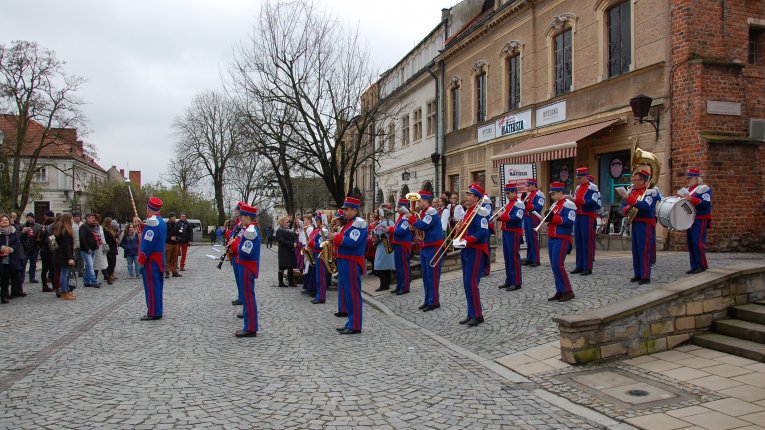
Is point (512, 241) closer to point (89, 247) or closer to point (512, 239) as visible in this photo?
point (512, 239)

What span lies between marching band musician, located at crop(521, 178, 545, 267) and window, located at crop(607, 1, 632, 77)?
5416 mm

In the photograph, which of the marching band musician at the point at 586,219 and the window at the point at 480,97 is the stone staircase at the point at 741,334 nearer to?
the marching band musician at the point at 586,219

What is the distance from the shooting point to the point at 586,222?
10367 millimetres

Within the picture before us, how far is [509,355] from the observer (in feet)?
21.9

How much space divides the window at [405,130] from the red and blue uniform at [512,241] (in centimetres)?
2171

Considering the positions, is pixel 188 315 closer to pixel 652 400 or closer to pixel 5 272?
pixel 5 272

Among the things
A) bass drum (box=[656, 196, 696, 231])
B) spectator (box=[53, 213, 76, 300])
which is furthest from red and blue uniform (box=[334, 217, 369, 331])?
spectator (box=[53, 213, 76, 300])

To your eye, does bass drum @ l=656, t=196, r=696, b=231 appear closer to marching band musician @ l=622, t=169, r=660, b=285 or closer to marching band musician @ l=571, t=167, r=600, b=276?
marching band musician @ l=622, t=169, r=660, b=285

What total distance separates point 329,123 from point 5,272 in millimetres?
12792

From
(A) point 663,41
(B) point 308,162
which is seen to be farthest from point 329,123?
(A) point 663,41

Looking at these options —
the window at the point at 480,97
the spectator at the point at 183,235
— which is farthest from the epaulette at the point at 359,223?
the window at the point at 480,97

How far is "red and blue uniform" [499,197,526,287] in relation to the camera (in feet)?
33.2

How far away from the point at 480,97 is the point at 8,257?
57.9ft

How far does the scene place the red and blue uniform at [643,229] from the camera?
29.0ft
